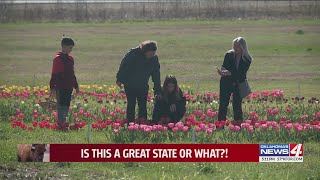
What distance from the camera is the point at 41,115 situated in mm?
16484

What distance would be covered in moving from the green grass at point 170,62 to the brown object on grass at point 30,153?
11 centimetres

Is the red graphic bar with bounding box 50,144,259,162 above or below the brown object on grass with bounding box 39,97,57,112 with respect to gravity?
above

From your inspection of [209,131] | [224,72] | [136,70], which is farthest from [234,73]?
[209,131]

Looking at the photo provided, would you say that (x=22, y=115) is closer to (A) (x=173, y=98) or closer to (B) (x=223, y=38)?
(A) (x=173, y=98)

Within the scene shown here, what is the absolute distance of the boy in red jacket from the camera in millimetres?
14961

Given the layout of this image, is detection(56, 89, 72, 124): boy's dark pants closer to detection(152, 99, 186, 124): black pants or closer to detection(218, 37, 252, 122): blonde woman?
detection(152, 99, 186, 124): black pants

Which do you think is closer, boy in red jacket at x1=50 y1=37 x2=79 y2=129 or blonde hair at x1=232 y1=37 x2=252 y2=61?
boy in red jacket at x1=50 y1=37 x2=79 y2=129

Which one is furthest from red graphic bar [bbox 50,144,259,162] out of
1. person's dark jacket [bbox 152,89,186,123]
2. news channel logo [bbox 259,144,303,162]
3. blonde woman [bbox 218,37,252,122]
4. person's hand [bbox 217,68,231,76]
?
blonde woman [bbox 218,37,252,122]

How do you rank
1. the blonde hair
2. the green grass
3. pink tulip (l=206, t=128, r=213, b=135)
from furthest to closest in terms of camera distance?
the blonde hair, pink tulip (l=206, t=128, r=213, b=135), the green grass

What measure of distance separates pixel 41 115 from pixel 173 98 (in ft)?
9.35

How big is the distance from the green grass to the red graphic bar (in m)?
0.15

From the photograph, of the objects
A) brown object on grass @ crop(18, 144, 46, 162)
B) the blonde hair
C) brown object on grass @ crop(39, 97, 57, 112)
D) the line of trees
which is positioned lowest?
the line of trees

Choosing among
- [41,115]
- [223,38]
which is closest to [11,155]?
[41,115]

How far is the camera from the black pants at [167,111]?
15008 millimetres
